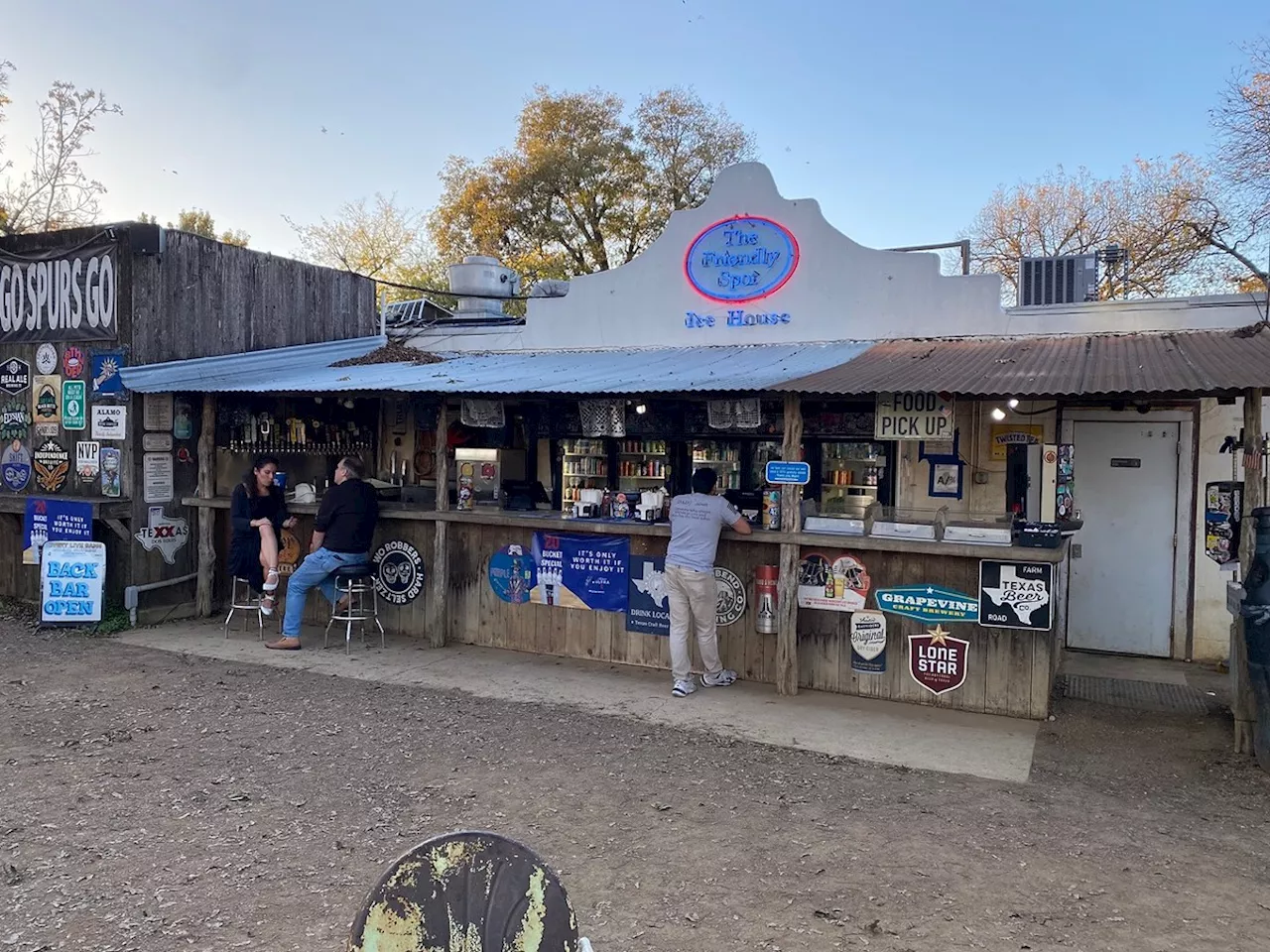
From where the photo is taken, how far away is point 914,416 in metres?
7.19

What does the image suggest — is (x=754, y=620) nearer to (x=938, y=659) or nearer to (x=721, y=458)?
(x=938, y=659)

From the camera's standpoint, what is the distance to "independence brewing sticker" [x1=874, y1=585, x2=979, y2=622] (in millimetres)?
6520

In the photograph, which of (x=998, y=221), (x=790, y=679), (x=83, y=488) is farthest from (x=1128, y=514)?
(x=998, y=221)

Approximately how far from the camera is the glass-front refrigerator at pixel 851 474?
30.8 feet

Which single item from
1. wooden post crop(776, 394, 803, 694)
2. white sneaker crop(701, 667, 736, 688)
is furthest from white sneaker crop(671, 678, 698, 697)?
wooden post crop(776, 394, 803, 694)

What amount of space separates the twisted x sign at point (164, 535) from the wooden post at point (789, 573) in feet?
21.5

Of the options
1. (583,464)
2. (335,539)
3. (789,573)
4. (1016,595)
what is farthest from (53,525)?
(1016,595)

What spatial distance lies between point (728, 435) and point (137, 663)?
6.11m

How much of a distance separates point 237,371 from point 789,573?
20.7 feet

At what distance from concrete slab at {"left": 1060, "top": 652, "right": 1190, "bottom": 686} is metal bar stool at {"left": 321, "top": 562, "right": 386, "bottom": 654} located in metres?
6.20

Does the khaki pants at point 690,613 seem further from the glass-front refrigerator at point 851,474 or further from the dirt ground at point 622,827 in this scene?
the glass-front refrigerator at point 851,474

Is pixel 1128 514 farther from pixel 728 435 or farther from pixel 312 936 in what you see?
pixel 312 936

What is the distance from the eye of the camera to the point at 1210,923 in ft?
12.0

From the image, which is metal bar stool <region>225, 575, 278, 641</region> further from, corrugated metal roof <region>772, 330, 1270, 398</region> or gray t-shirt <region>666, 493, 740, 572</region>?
corrugated metal roof <region>772, 330, 1270, 398</region>
